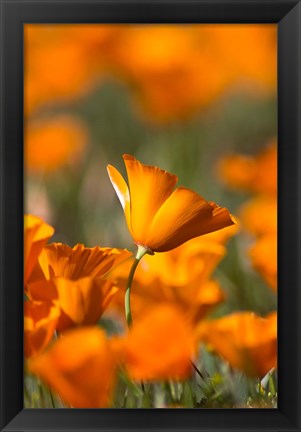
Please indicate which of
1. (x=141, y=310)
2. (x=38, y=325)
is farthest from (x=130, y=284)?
(x=38, y=325)

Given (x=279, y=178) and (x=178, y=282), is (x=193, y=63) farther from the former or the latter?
(x=178, y=282)

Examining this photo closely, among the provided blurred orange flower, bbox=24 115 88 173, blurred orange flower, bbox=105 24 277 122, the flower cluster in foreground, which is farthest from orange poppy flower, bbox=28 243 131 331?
blurred orange flower, bbox=105 24 277 122

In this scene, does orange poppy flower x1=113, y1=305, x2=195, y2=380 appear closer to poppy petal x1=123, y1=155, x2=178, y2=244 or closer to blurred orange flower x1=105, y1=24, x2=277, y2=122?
poppy petal x1=123, y1=155, x2=178, y2=244

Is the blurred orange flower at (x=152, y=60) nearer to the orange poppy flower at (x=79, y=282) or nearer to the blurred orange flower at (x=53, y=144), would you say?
the blurred orange flower at (x=53, y=144)

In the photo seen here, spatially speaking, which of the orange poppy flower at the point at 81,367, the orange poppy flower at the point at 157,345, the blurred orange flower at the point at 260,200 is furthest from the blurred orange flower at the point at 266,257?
the orange poppy flower at the point at 81,367

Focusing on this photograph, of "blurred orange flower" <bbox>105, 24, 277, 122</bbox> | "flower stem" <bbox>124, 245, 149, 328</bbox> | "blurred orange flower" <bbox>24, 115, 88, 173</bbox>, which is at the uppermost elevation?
"blurred orange flower" <bbox>105, 24, 277, 122</bbox>

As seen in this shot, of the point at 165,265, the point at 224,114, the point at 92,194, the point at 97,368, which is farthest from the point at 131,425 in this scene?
the point at 224,114
